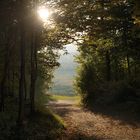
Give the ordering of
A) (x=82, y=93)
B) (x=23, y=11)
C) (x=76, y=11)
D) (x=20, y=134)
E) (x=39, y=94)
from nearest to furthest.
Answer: (x=20, y=134)
(x=23, y=11)
(x=76, y=11)
(x=82, y=93)
(x=39, y=94)

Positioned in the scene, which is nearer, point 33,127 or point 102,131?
point 33,127

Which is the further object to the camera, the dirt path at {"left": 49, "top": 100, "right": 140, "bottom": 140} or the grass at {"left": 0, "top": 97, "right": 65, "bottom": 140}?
the dirt path at {"left": 49, "top": 100, "right": 140, "bottom": 140}

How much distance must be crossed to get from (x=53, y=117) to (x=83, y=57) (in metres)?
28.3

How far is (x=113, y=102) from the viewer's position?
119ft

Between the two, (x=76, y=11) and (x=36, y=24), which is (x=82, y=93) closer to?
(x=76, y=11)

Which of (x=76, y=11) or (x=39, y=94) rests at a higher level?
(x=76, y=11)

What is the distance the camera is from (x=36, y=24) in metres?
22.4

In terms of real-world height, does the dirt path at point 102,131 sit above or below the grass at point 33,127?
below

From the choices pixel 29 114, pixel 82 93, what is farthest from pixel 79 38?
pixel 82 93

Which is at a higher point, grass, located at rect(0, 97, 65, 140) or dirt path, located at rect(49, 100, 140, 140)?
grass, located at rect(0, 97, 65, 140)

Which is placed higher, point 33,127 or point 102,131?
point 33,127

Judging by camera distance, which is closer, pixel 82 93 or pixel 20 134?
pixel 20 134

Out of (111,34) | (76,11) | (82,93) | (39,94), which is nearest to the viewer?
(76,11)

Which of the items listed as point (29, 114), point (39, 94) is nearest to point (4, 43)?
point (29, 114)
